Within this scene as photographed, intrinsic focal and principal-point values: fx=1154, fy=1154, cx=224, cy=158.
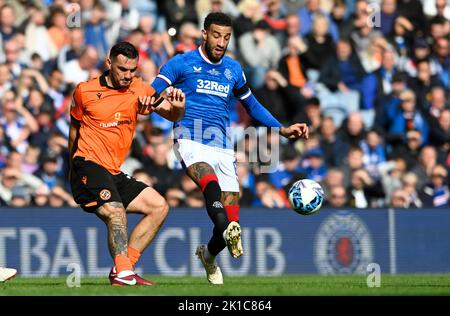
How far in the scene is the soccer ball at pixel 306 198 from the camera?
12.9 metres

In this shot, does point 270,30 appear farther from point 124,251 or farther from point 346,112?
point 124,251

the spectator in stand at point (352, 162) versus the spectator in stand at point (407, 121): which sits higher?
the spectator in stand at point (407, 121)

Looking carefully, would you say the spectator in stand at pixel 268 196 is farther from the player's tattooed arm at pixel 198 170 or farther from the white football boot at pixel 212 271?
the player's tattooed arm at pixel 198 170

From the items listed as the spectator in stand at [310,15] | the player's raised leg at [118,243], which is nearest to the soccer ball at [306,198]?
the player's raised leg at [118,243]

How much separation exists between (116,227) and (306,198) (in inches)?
94.3

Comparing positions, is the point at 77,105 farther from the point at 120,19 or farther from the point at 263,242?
the point at 120,19

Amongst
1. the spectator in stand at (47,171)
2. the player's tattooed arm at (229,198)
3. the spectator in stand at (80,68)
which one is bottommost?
the player's tattooed arm at (229,198)

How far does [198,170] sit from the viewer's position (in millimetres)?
12594

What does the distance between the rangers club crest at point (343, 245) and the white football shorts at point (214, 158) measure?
479 cm

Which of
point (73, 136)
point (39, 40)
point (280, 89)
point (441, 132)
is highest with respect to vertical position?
point (39, 40)

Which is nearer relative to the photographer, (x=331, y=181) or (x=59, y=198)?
(x=59, y=198)

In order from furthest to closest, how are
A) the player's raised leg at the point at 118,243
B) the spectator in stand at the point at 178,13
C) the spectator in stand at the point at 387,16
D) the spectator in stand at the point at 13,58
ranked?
the spectator in stand at the point at 387,16 < the spectator in stand at the point at 178,13 < the spectator in stand at the point at 13,58 < the player's raised leg at the point at 118,243

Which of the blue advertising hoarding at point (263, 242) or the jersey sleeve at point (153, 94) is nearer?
the jersey sleeve at point (153, 94)

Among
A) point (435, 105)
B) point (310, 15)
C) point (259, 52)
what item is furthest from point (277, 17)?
point (435, 105)
